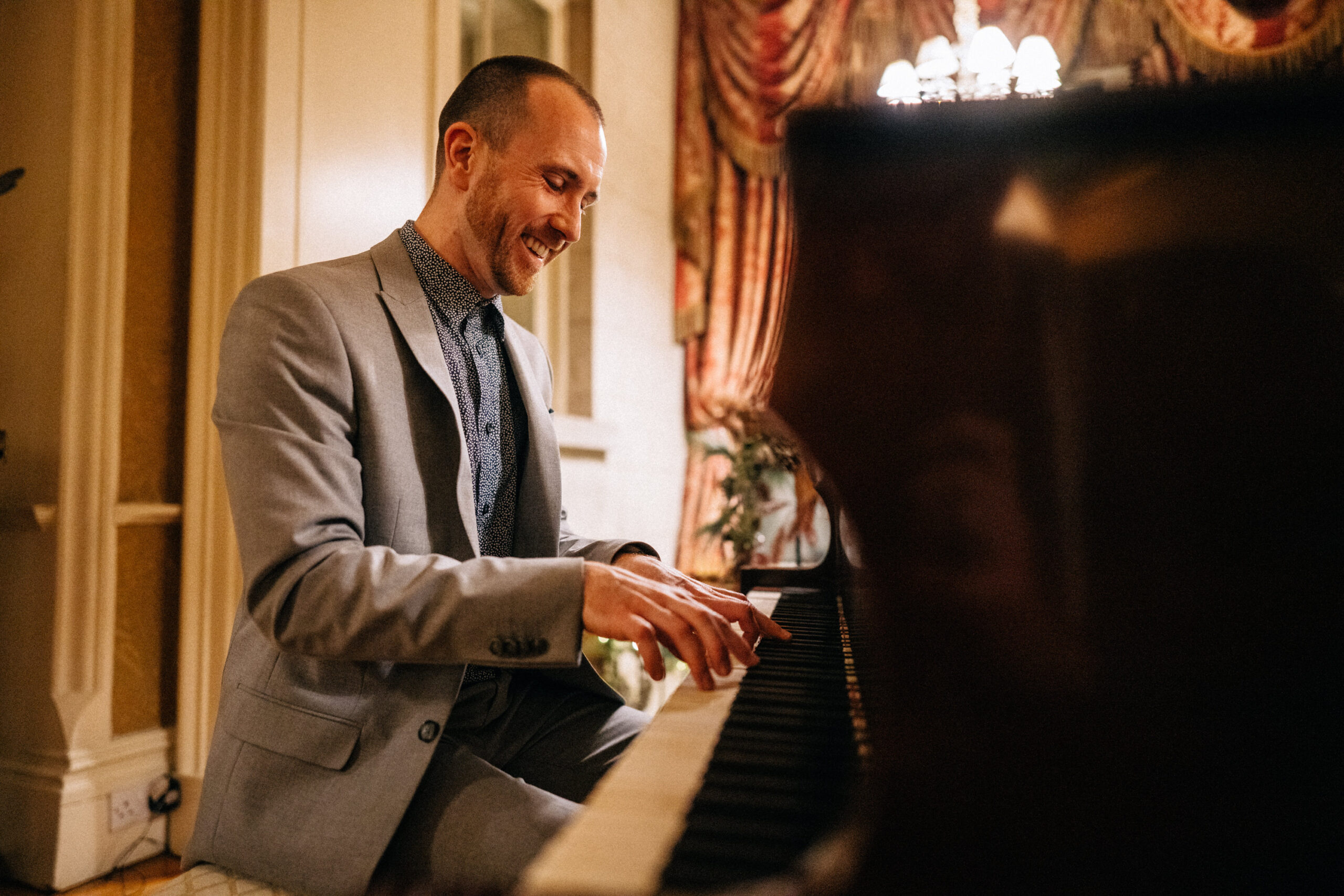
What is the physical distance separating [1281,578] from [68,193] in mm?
2604

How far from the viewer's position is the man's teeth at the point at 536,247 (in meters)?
1.47

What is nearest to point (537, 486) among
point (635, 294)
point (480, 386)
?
point (480, 386)

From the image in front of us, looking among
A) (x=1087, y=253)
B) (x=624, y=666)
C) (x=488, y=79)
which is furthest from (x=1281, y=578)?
(x=624, y=666)

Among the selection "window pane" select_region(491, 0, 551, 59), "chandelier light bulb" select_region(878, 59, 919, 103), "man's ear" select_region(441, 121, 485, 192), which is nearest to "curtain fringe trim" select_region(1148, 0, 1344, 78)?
"chandelier light bulb" select_region(878, 59, 919, 103)

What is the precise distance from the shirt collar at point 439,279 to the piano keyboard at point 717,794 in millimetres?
902

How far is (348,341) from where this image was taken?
1.12 meters

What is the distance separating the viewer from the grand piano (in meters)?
0.44

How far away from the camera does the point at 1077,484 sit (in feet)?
1.55

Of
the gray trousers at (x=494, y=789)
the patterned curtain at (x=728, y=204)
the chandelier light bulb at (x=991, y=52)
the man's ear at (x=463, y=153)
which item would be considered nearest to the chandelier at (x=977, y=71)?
the chandelier light bulb at (x=991, y=52)

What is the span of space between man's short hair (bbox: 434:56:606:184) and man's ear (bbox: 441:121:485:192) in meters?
0.02

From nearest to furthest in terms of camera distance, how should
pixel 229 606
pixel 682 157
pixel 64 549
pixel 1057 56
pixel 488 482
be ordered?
pixel 488 482
pixel 64 549
pixel 229 606
pixel 1057 56
pixel 682 157

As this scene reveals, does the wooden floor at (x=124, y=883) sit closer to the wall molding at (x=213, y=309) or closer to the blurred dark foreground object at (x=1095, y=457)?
the wall molding at (x=213, y=309)

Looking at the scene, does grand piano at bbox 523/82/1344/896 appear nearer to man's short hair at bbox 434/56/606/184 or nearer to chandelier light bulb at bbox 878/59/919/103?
man's short hair at bbox 434/56/606/184

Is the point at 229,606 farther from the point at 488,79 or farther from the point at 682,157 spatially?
the point at 682,157
